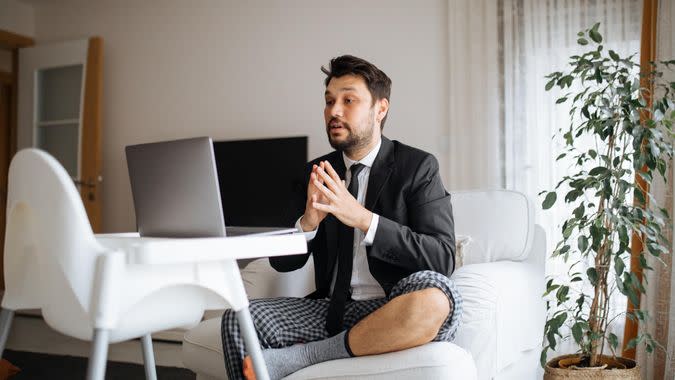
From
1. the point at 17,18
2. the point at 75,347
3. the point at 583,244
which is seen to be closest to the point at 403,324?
the point at 583,244

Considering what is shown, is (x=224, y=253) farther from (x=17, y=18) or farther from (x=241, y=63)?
(x=17, y=18)

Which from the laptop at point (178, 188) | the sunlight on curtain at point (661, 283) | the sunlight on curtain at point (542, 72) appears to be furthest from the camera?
the sunlight on curtain at point (542, 72)

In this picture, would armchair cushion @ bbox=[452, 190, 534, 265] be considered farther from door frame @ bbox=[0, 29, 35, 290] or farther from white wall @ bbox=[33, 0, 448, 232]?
door frame @ bbox=[0, 29, 35, 290]

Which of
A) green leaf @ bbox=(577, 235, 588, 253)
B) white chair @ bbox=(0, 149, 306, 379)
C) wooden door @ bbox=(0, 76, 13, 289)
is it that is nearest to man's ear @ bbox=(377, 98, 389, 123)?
white chair @ bbox=(0, 149, 306, 379)

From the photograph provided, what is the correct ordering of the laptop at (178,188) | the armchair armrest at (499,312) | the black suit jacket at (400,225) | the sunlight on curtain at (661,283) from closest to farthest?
the laptop at (178,188), the black suit jacket at (400,225), the armchair armrest at (499,312), the sunlight on curtain at (661,283)

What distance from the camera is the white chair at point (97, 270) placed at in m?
1.12

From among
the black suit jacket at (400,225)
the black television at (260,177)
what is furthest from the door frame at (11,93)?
the black suit jacket at (400,225)

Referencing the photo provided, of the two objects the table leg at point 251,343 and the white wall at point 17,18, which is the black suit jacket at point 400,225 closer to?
the table leg at point 251,343

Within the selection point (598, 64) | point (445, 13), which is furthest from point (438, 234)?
point (445, 13)

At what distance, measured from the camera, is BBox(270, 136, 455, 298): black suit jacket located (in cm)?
173

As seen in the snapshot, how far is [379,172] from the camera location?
6.47ft

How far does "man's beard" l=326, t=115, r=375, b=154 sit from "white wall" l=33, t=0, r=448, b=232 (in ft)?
A: 6.39

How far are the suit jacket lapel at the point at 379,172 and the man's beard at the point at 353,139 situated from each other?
0.06m

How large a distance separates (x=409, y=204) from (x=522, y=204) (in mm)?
758
